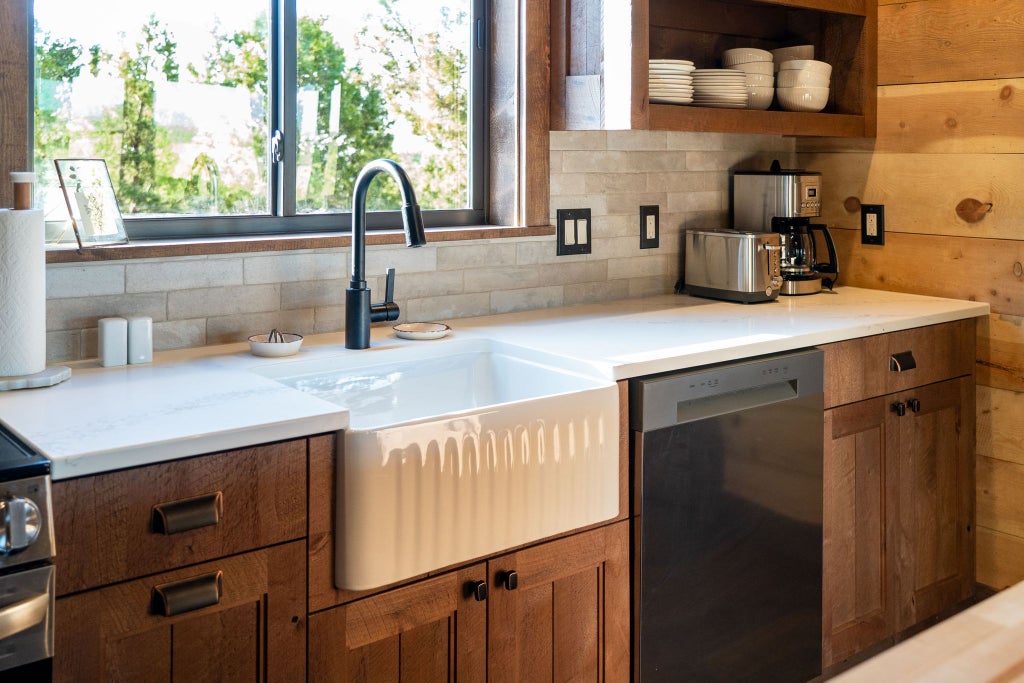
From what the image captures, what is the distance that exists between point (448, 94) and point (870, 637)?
1.80 m

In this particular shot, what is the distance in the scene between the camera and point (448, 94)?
2.70 m

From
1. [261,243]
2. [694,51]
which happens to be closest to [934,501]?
[694,51]

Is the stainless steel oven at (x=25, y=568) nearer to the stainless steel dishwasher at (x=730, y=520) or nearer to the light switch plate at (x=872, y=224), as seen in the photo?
the stainless steel dishwasher at (x=730, y=520)

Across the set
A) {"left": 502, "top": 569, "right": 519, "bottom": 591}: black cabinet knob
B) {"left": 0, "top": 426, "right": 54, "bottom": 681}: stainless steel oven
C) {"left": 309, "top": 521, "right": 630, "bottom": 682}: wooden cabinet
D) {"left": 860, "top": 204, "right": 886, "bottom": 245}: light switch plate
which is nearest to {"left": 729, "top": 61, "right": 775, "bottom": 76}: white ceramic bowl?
{"left": 860, "top": 204, "right": 886, "bottom": 245}: light switch plate

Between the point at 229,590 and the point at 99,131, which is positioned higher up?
the point at 99,131

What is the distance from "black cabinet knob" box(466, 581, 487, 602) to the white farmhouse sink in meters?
0.07

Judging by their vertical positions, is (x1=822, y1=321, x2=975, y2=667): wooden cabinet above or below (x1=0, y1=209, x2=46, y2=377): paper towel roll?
below

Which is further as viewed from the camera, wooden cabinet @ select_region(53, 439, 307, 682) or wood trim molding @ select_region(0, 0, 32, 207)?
wood trim molding @ select_region(0, 0, 32, 207)

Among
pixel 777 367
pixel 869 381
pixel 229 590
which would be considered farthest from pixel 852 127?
pixel 229 590

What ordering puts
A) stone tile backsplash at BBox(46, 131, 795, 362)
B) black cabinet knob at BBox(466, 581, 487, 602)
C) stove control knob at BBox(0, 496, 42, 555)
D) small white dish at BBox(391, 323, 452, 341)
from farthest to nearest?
small white dish at BBox(391, 323, 452, 341) → stone tile backsplash at BBox(46, 131, 795, 362) → black cabinet knob at BBox(466, 581, 487, 602) → stove control knob at BBox(0, 496, 42, 555)

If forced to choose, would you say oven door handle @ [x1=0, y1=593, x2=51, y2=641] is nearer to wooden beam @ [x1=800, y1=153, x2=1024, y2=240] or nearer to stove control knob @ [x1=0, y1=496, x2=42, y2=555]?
stove control knob @ [x1=0, y1=496, x2=42, y2=555]

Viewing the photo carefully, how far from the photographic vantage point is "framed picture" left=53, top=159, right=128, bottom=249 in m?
1.99

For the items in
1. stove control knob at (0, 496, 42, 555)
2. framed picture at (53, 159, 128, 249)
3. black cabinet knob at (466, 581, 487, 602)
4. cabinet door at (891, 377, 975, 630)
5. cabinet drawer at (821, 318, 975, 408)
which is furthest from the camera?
cabinet door at (891, 377, 975, 630)

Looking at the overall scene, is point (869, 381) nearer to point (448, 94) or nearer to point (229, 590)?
point (448, 94)
